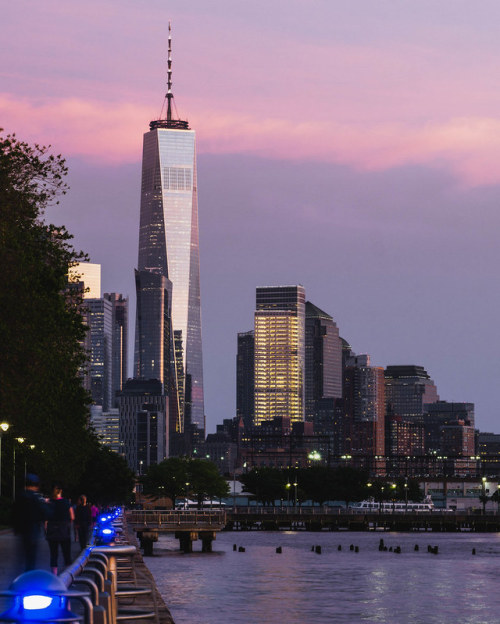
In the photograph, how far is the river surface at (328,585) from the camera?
74.1 m

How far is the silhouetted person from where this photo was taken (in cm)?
3350

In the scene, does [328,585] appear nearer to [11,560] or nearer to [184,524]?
[184,524]

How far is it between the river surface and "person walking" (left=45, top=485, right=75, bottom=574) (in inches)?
1044

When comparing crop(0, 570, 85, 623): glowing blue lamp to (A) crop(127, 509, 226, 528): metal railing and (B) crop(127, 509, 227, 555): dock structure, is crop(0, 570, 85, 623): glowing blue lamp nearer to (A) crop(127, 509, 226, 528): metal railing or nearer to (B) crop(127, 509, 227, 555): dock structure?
(B) crop(127, 509, 227, 555): dock structure

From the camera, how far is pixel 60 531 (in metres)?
41.9

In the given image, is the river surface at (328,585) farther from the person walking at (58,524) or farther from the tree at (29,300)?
the person walking at (58,524)

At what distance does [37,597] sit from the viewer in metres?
17.8

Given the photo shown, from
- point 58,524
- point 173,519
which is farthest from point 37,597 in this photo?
point 173,519

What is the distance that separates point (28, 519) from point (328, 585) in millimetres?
68204

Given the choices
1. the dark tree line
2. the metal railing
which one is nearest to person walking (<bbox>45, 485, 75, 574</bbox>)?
the dark tree line

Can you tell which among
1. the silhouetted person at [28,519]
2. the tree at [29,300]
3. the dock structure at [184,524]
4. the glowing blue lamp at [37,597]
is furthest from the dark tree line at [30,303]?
the dock structure at [184,524]

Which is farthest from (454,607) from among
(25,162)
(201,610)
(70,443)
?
(25,162)

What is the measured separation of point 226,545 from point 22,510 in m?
138

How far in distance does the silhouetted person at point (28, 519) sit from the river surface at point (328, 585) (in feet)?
113
